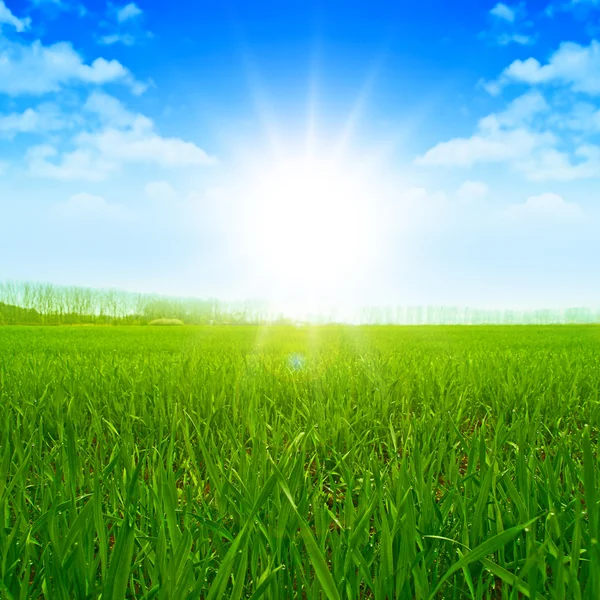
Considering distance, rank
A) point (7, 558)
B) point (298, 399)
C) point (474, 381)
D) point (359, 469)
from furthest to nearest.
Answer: point (474, 381) < point (298, 399) < point (359, 469) < point (7, 558)

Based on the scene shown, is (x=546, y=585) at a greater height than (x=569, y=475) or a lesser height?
lesser

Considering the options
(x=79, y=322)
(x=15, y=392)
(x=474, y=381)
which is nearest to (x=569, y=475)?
(x=474, y=381)

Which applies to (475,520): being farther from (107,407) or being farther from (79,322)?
(79,322)

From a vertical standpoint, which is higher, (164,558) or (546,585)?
(164,558)

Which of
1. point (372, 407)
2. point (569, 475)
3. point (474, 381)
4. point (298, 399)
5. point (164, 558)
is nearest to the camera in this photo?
point (164, 558)

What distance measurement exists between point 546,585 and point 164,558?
80 cm

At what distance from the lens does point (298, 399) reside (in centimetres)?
239

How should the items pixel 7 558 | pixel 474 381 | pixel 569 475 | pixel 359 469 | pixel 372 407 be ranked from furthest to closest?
pixel 474 381 → pixel 372 407 → pixel 359 469 → pixel 569 475 → pixel 7 558

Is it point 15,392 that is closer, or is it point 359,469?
point 359,469

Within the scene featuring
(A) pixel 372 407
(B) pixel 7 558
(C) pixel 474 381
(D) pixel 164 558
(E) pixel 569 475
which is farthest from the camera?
(C) pixel 474 381

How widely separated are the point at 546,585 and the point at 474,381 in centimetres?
199

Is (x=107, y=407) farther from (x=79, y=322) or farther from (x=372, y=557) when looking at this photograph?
(x=79, y=322)

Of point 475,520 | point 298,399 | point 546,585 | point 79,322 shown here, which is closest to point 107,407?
point 298,399

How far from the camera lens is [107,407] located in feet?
7.27
